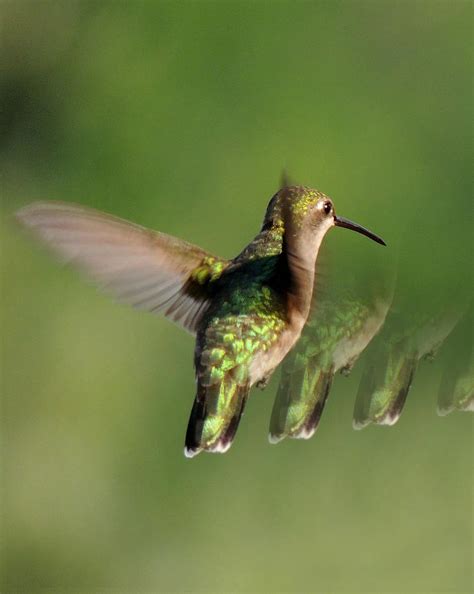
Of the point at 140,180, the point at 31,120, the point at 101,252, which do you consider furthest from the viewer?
the point at 31,120

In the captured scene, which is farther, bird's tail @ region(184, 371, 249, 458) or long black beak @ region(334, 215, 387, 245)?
bird's tail @ region(184, 371, 249, 458)

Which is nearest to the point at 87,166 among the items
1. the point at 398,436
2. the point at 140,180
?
the point at 140,180

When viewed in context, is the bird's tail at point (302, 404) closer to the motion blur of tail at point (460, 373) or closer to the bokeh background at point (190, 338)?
the motion blur of tail at point (460, 373)

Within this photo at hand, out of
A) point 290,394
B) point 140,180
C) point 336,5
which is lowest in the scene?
point 290,394

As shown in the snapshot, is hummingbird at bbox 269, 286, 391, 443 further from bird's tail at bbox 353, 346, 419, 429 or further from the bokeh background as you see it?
the bokeh background

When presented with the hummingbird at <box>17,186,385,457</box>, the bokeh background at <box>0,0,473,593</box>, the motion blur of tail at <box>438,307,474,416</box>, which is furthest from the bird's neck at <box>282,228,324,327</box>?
the bokeh background at <box>0,0,473,593</box>

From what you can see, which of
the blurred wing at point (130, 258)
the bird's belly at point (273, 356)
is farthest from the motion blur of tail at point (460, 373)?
the blurred wing at point (130, 258)

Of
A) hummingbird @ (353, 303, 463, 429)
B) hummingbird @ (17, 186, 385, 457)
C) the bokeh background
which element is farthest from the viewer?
the bokeh background

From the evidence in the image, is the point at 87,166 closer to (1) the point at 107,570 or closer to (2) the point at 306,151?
(2) the point at 306,151
